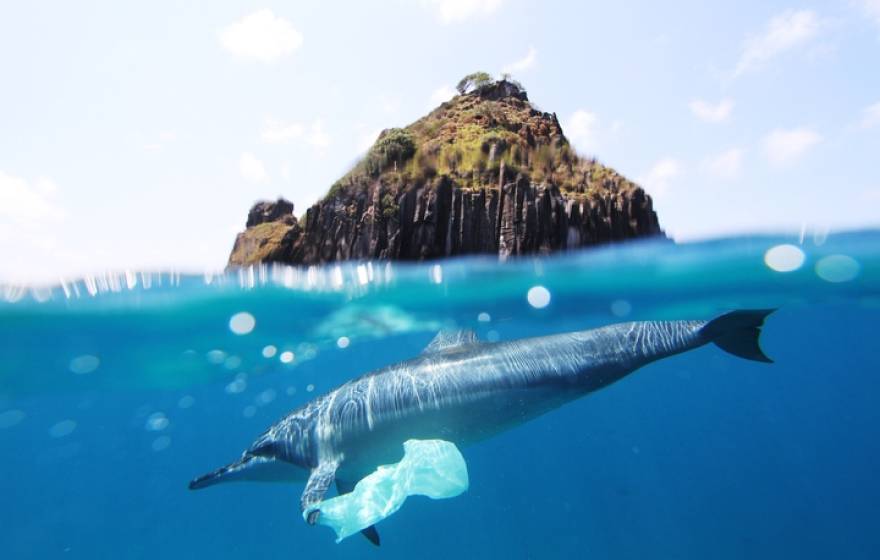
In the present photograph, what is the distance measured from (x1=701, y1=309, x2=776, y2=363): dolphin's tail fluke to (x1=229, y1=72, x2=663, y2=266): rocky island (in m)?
7.88

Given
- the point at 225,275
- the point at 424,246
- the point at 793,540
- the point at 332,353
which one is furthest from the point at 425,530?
the point at 793,540

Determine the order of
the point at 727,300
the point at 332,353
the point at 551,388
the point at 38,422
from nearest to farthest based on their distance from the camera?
1. the point at 551,388
2. the point at 727,300
3. the point at 332,353
4. the point at 38,422

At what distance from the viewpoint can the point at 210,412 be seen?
1344 inches

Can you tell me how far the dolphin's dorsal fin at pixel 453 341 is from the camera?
769cm

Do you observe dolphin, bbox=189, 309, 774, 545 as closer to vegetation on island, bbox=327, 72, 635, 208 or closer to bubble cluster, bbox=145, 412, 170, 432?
vegetation on island, bbox=327, 72, 635, 208

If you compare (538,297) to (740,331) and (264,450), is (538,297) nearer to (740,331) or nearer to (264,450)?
(740,331)

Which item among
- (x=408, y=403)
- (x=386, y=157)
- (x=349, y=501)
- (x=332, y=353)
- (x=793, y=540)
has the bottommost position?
(x=793, y=540)

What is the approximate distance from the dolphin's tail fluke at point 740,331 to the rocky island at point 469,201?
7.88 m

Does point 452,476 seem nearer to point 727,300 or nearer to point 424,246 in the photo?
point 424,246

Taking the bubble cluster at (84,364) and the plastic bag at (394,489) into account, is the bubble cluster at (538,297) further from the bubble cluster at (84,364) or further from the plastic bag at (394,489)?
the bubble cluster at (84,364)

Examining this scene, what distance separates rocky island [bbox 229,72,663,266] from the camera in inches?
635

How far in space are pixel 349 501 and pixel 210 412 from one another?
32918 millimetres

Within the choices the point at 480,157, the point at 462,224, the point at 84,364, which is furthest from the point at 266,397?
the point at 480,157

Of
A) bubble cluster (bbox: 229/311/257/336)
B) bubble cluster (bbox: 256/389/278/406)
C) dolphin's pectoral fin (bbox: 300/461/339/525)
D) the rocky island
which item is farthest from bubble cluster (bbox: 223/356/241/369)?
dolphin's pectoral fin (bbox: 300/461/339/525)
